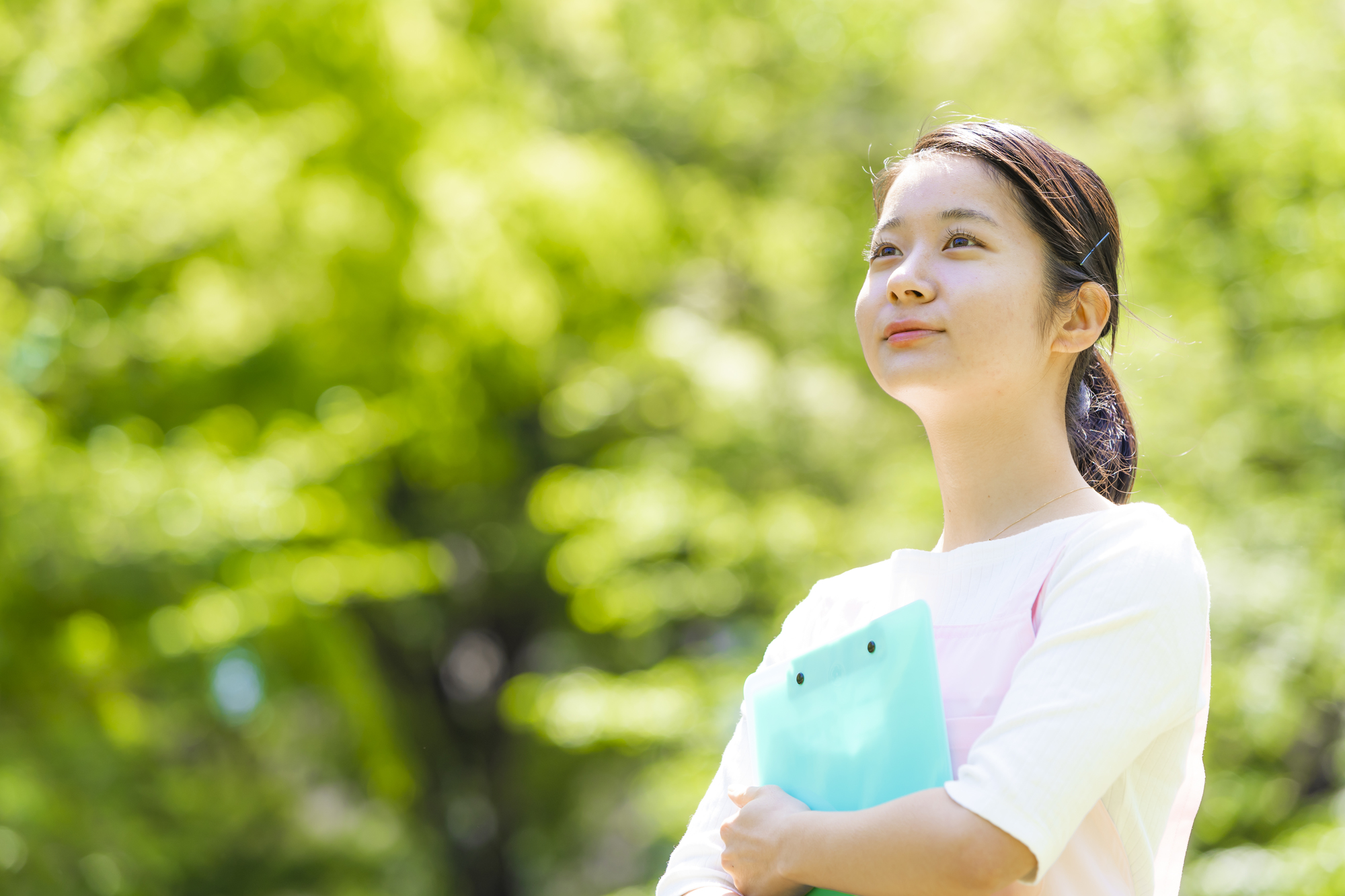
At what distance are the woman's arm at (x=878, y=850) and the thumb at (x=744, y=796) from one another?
0.02 metres

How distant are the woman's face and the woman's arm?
0.38 m

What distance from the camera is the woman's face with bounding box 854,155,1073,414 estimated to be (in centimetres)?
111

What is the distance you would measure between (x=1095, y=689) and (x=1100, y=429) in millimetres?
451

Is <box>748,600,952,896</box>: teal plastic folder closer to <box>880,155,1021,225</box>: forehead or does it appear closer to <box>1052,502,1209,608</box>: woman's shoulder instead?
<box>1052,502,1209,608</box>: woman's shoulder

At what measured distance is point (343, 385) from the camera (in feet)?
21.1

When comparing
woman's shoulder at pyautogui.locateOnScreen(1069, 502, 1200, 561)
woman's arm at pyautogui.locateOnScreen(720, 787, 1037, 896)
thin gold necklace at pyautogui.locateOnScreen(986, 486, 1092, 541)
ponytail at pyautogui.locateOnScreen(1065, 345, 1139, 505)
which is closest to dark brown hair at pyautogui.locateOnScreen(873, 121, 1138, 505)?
ponytail at pyautogui.locateOnScreen(1065, 345, 1139, 505)

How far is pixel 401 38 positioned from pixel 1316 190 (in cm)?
464

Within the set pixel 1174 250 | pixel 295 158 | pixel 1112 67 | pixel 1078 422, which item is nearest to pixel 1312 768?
pixel 1174 250

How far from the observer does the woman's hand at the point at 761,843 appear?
1.03 metres

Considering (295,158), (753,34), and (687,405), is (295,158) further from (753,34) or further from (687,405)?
(753,34)

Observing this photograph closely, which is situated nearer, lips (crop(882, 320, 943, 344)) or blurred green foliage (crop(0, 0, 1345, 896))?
lips (crop(882, 320, 943, 344))

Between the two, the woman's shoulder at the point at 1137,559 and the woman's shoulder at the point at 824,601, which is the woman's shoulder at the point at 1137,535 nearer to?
the woman's shoulder at the point at 1137,559

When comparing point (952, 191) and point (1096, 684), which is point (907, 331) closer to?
point (952, 191)

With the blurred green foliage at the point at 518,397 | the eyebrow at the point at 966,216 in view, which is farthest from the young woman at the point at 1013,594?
the blurred green foliage at the point at 518,397
